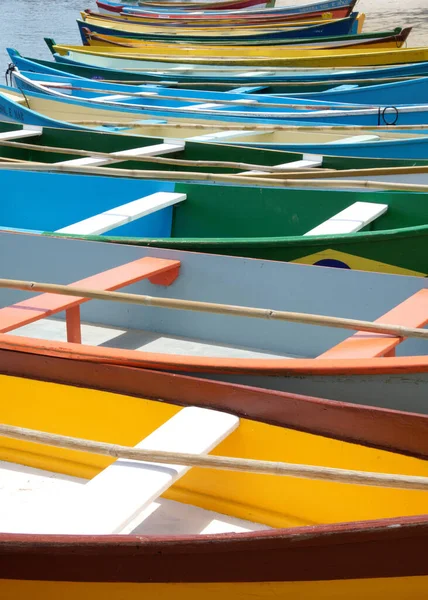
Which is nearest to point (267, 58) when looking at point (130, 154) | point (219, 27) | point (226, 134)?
point (226, 134)

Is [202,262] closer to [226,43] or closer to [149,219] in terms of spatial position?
[149,219]

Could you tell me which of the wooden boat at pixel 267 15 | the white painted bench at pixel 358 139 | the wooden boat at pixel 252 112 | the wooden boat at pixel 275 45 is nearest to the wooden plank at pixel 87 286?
the white painted bench at pixel 358 139

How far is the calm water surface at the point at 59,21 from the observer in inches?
739

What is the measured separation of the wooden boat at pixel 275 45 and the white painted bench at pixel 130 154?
690 cm

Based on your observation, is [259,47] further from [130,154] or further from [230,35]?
[130,154]

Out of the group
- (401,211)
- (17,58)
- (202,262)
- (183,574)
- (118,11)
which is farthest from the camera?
(118,11)

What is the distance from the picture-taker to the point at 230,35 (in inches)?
571

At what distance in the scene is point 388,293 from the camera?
3145mm

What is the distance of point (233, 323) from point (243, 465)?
61.9 inches

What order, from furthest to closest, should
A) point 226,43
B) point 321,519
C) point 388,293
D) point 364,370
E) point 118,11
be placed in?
1. point 118,11
2. point 226,43
3. point 388,293
4. point 364,370
5. point 321,519

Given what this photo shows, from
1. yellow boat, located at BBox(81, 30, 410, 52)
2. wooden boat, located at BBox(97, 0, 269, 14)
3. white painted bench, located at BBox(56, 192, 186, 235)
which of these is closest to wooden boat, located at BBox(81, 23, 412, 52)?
yellow boat, located at BBox(81, 30, 410, 52)

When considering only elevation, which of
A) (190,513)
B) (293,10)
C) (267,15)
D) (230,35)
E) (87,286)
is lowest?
(190,513)

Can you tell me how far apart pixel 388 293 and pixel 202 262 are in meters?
0.80

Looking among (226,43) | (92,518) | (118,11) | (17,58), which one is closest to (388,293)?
(92,518)
